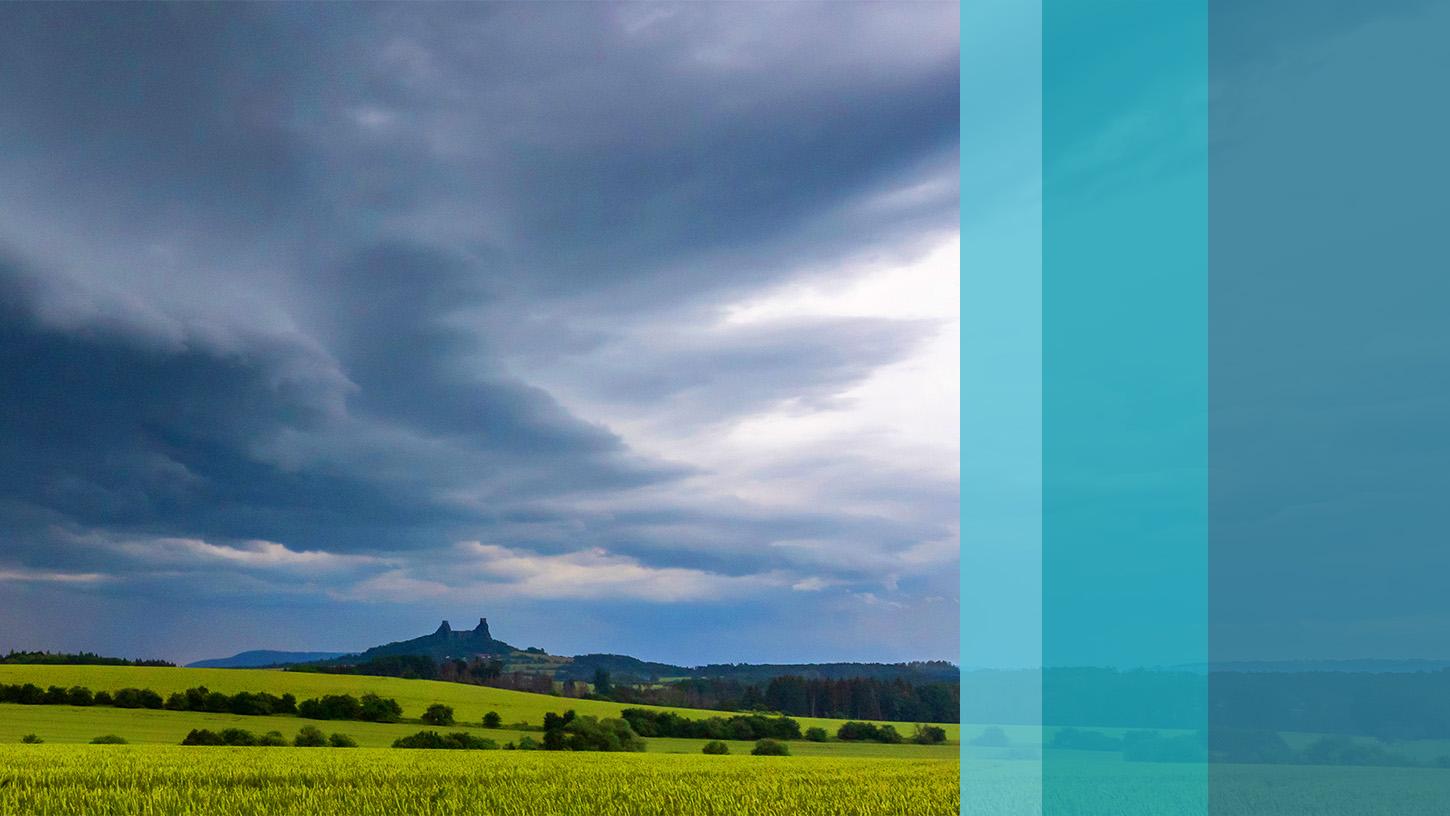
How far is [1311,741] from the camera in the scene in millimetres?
12922

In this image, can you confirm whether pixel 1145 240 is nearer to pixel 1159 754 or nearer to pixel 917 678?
pixel 1159 754

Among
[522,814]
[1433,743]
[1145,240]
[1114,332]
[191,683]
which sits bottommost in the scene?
[191,683]

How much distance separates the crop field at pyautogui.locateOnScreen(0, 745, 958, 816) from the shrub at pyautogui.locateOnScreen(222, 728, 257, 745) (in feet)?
66.1

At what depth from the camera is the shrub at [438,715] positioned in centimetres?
4379

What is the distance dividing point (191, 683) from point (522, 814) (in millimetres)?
50782

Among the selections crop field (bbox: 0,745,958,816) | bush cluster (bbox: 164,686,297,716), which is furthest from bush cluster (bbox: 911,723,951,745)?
bush cluster (bbox: 164,686,297,716)

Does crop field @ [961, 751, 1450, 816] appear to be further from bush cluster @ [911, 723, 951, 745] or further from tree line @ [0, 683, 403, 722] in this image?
tree line @ [0, 683, 403, 722]

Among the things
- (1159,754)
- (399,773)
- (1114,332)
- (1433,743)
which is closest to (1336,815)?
(1433,743)

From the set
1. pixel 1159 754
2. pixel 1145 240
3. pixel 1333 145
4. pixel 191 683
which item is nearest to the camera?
pixel 1333 145

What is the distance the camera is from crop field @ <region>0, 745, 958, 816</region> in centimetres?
919

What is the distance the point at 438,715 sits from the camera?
44.8 m

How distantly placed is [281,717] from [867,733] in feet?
97.0

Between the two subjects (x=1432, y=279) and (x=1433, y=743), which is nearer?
(x=1432, y=279)

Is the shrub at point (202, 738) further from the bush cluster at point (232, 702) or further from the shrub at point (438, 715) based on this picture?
the shrub at point (438, 715)
